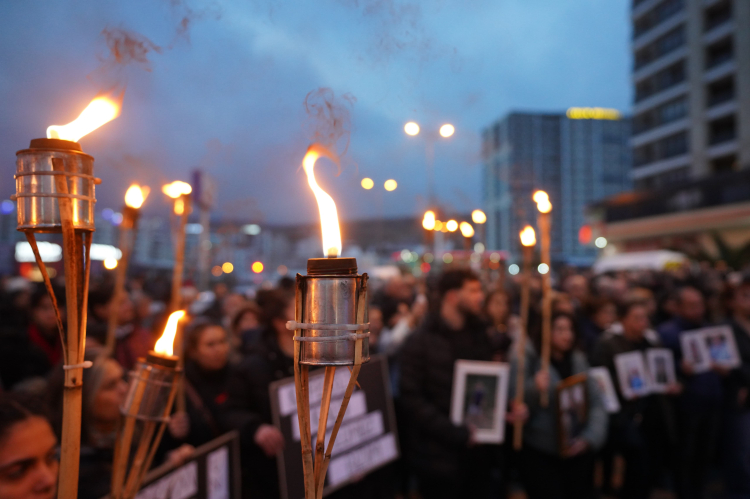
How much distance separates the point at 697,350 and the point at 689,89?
44.5 meters

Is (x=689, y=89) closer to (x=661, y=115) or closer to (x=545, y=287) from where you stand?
(x=661, y=115)

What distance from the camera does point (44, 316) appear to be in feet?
16.4

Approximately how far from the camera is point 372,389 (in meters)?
3.84

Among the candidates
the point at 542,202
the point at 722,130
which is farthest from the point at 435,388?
the point at 722,130

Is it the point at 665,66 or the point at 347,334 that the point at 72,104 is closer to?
the point at 347,334

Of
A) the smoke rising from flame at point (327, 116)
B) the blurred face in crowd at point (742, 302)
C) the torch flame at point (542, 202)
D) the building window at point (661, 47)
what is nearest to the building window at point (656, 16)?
the building window at point (661, 47)

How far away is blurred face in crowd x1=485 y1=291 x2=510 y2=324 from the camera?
5.97 metres

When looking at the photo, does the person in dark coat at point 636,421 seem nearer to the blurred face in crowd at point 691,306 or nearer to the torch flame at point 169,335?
the blurred face in crowd at point 691,306

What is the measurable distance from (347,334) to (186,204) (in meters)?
1.87

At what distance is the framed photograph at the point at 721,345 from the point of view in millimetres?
5062

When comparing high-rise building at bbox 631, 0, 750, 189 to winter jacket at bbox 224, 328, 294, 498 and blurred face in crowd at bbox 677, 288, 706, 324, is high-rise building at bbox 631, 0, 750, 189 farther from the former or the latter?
winter jacket at bbox 224, 328, 294, 498

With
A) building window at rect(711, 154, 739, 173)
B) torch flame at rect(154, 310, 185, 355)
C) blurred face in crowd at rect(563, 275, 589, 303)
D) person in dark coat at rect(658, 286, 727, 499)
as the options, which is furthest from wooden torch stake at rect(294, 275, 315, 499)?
building window at rect(711, 154, 739, 173)

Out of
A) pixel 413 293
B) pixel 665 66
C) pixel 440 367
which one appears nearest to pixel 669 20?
pixel 665 66

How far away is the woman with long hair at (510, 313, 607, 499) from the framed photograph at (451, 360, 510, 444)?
12.8 inches
